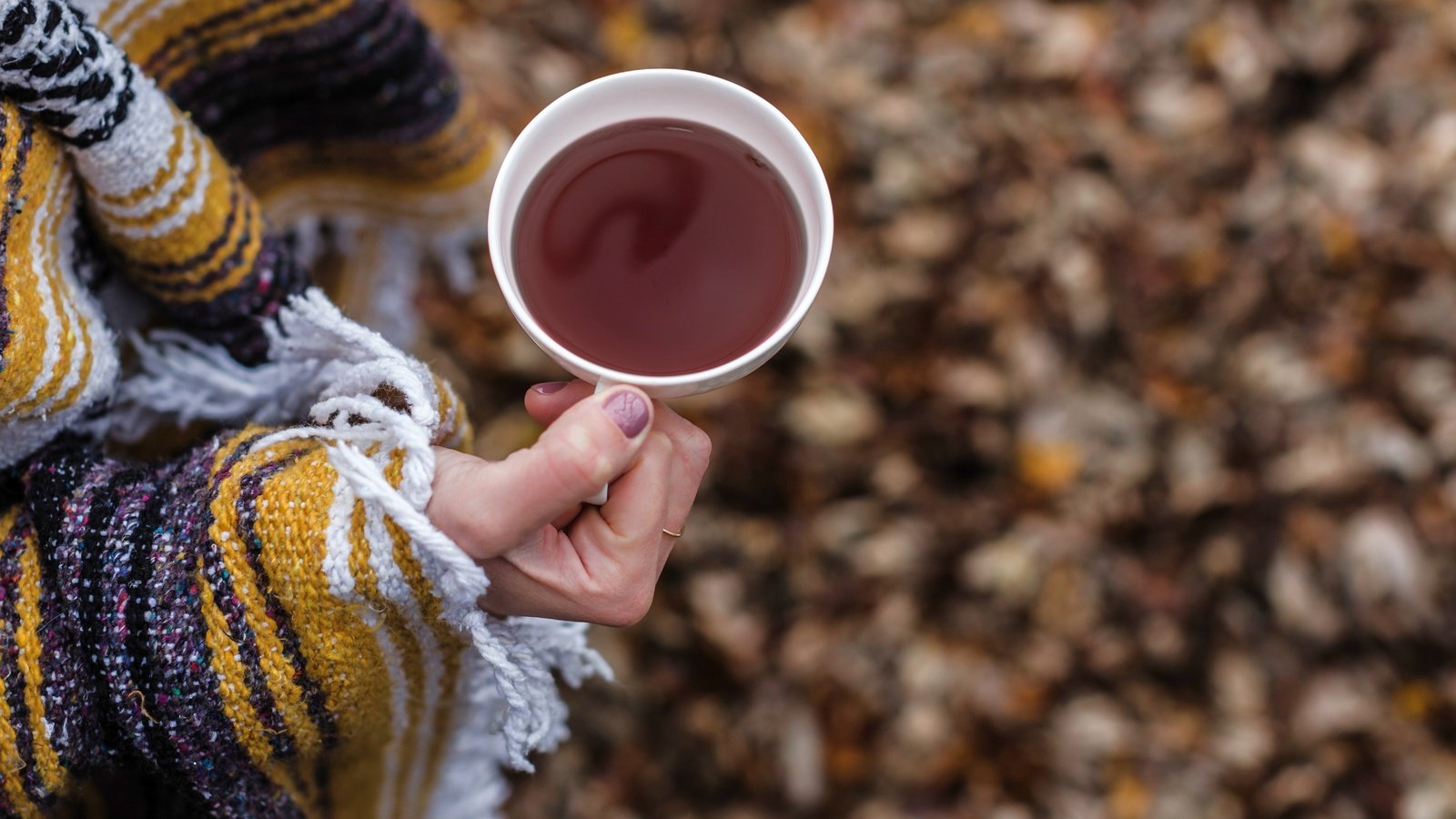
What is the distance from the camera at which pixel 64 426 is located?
0.84 m

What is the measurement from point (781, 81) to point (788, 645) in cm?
95

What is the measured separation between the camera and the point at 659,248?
89cm

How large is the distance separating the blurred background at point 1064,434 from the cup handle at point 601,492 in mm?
699

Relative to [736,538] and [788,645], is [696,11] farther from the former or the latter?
[788,645]

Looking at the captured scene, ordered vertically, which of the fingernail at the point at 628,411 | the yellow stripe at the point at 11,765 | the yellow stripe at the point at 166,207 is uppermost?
the yellow stripe at the point at 166,207

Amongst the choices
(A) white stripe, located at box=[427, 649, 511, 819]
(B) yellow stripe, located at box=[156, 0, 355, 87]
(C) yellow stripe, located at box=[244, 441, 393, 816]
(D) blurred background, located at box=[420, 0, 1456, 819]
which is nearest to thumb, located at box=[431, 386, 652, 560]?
(C) yellow stripe, located at box=[244, 441, 393, 816]

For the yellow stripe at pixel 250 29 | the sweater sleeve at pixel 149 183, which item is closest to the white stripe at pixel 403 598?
the sweater sleeve at pixel 149 183

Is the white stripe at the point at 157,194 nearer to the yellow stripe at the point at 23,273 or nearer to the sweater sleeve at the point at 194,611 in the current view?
the yellow stripe at the point at 23,273

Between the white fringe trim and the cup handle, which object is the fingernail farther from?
the white fringe trim

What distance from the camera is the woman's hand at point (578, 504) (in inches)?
28.4

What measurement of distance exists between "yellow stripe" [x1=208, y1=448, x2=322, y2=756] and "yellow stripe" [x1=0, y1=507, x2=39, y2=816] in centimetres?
19

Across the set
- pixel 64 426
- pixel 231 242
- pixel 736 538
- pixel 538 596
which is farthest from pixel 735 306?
pixel 736 538

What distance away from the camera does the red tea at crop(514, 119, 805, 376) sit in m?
0.85

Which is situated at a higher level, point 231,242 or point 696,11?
point 231,242
